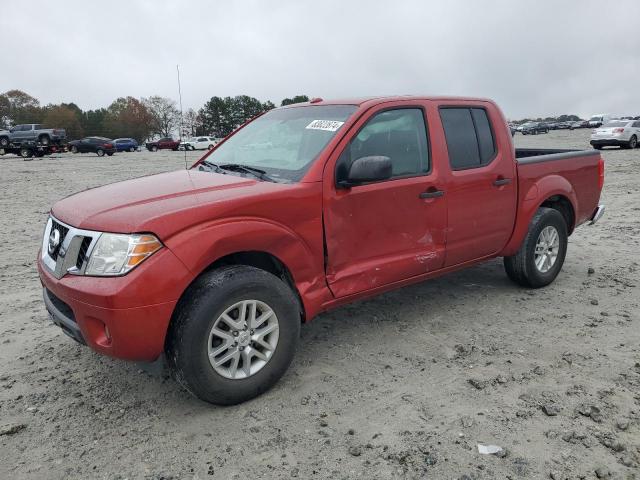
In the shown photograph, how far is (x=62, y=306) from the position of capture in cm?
313

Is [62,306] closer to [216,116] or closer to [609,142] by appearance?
[609,142]

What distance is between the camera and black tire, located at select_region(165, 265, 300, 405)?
9.48 feet

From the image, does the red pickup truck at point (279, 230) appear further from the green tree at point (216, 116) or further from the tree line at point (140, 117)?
the green tree at point (216, 116)

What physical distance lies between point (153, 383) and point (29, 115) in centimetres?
10355

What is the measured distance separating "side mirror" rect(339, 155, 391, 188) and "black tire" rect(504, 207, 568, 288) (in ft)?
7.04

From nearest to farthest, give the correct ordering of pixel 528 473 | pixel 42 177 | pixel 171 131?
pixel 528 473 < pixel 42 177 < pixel 171 131

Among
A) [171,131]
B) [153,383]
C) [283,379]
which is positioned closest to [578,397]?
[283,379]

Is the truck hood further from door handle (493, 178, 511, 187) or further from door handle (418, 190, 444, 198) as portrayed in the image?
door handle (493, 178, 511, 187)

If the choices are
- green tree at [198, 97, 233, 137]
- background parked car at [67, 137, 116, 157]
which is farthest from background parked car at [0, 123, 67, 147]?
green tree at [198, 97, 233, 137]

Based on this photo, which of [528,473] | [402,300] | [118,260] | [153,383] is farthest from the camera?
[402,300]

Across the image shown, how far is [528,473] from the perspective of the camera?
2516mm

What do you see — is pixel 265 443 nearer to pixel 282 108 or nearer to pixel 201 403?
pixel 201 403

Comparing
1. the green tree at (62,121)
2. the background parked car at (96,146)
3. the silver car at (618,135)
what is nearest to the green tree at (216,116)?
the green tree at (62,121)

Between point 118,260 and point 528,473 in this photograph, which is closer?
point 528,473
